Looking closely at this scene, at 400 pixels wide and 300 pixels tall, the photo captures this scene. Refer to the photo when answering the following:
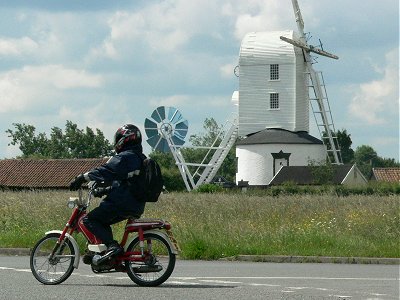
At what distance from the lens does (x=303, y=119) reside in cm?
9894

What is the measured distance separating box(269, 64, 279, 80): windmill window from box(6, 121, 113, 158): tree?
72.2 meters

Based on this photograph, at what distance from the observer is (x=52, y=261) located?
600 inches

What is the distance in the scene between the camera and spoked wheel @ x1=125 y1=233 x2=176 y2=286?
14.7 m

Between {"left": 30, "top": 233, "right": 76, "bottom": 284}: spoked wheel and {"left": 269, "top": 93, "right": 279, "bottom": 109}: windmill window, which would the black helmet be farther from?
{"left": 269, "top": 93, "right": 279, "bottom": 109}: windmill window

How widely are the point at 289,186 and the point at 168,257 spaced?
7056 cm

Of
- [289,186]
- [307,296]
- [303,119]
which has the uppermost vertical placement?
[303,119]

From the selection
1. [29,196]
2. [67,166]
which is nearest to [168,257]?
[29,196]

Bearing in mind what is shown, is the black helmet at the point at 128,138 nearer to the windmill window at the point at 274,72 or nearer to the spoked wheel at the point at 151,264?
the spoked wheel at the point at 151,264

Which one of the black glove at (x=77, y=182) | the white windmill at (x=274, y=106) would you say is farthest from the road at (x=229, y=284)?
the white windmill at (x=274, y=106)

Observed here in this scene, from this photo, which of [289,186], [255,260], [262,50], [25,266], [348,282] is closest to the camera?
[348,282]

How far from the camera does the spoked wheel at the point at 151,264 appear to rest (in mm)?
14711

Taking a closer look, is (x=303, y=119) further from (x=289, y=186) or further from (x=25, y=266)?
(x=25, y=266)

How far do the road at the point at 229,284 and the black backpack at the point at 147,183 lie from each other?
116 cm

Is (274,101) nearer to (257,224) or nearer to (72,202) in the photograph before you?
(257,224)
